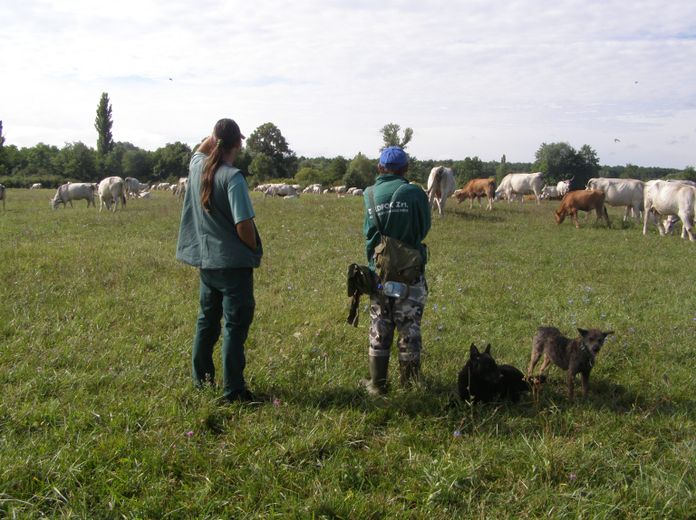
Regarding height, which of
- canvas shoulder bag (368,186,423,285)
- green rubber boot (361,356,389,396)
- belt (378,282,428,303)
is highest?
canvas shoulder bag (368,186,423,285)

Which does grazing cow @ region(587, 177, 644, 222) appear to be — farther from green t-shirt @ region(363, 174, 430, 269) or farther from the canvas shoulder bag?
the canvas shoulder bag

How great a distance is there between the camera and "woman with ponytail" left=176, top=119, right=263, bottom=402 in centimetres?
430

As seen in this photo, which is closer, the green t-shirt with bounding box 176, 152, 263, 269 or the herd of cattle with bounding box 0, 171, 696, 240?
the green t-shirt with bounding box 176, 152, 263, 269

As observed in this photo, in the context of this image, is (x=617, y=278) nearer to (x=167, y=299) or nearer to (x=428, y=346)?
(x=428, y=346)

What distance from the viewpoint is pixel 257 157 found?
246 ft

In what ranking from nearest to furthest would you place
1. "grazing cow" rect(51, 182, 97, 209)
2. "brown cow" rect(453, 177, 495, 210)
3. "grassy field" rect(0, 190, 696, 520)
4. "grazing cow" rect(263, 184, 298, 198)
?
1. "grassy field" rect(0, 190, 696, 520)
2. "brown cow" rect(453, 177, 495, 210)
3. "grazing cow" rect(51, 182, 97, 209)
4. "grazing cow" rect(263, 184, 298, 198)

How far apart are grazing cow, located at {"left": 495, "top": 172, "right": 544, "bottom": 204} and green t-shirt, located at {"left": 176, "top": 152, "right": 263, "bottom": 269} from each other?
30997 mm

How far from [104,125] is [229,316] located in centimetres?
9293

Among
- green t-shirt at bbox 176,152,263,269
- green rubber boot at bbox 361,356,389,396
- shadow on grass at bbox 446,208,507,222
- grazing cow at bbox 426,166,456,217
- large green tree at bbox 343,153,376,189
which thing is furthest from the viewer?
large green tree at bbox 343,153,376,189

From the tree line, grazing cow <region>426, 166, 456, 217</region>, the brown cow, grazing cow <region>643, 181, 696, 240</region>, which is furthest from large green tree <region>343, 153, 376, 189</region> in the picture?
grazing cow <region>643, 181, 696, 240</region>

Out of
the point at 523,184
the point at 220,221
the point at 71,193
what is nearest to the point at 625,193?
the point at 523,184

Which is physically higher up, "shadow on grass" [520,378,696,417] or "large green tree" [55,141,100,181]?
"large green tree" [55,141,100,181]

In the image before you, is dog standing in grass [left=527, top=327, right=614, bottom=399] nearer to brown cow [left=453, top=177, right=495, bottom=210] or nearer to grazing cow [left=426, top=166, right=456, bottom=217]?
grazing cow [left=426, top=166, right=456, bottom=217]

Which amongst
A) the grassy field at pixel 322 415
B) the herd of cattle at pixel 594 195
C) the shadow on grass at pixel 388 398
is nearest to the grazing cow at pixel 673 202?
the herd of cattle at pixel 594 195
